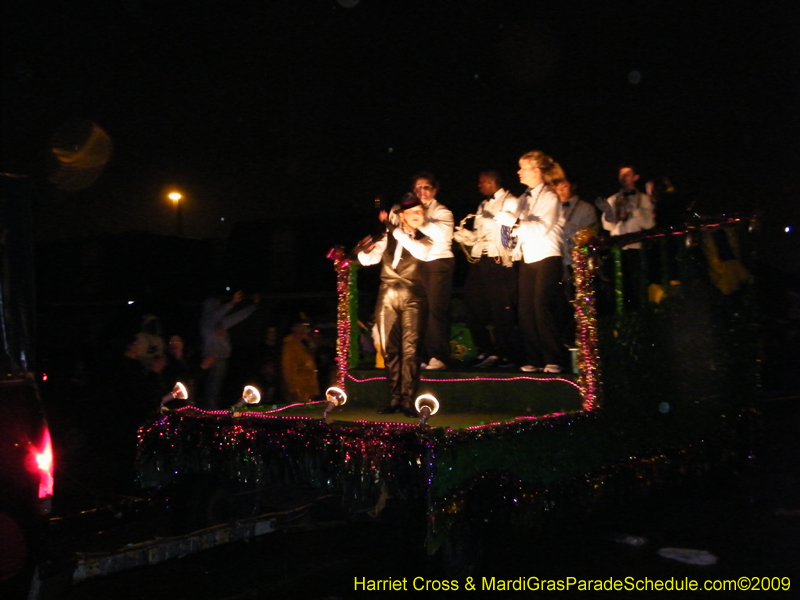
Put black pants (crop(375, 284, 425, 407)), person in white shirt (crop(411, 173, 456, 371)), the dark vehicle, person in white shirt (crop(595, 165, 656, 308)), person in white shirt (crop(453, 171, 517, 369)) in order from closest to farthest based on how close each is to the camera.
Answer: the dark vehicle, black pants (crop(375, 284, 425, 407)), person in white shirt (crop(411, 173, 456, 371)), person in white shirt (crop(453, 171, 517, 369)), person in white shirt (crop(595, 165, 656, 308))

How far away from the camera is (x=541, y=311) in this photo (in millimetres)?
6688

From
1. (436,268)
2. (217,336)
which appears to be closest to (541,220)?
(436,268)

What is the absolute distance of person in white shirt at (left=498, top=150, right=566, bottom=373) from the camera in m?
6.65

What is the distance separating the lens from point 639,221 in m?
8.17

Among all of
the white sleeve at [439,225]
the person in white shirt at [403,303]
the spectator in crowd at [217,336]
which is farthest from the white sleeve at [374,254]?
the spectator in crowd at [217,336]

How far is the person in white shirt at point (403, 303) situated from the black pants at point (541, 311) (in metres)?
1.02

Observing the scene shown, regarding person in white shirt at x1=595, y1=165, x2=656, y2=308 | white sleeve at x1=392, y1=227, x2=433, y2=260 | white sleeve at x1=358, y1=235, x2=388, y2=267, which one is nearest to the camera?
white sleeve at x1=392, y1=227, x2=433, y2=260

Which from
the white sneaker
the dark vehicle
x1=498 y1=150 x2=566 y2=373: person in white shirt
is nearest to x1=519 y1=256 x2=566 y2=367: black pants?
x1=498 y1=150 x2=566 y2=373: person in white shirt

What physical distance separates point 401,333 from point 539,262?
139 centimetres

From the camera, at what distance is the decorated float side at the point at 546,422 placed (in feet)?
16.0

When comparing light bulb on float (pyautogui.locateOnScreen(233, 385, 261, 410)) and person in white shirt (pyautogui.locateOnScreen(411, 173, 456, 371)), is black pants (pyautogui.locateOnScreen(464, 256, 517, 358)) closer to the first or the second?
person in white shirt (pyautogui.locateOnScreen(411, 173, 456, 371))

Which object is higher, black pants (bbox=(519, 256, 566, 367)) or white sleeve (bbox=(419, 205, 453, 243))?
white sleeve (bbox=(419, 205, 453, 243))

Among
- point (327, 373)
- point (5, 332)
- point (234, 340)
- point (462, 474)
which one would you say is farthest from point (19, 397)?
point (234, 340)

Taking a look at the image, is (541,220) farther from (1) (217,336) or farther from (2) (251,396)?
(1) (217,336)
